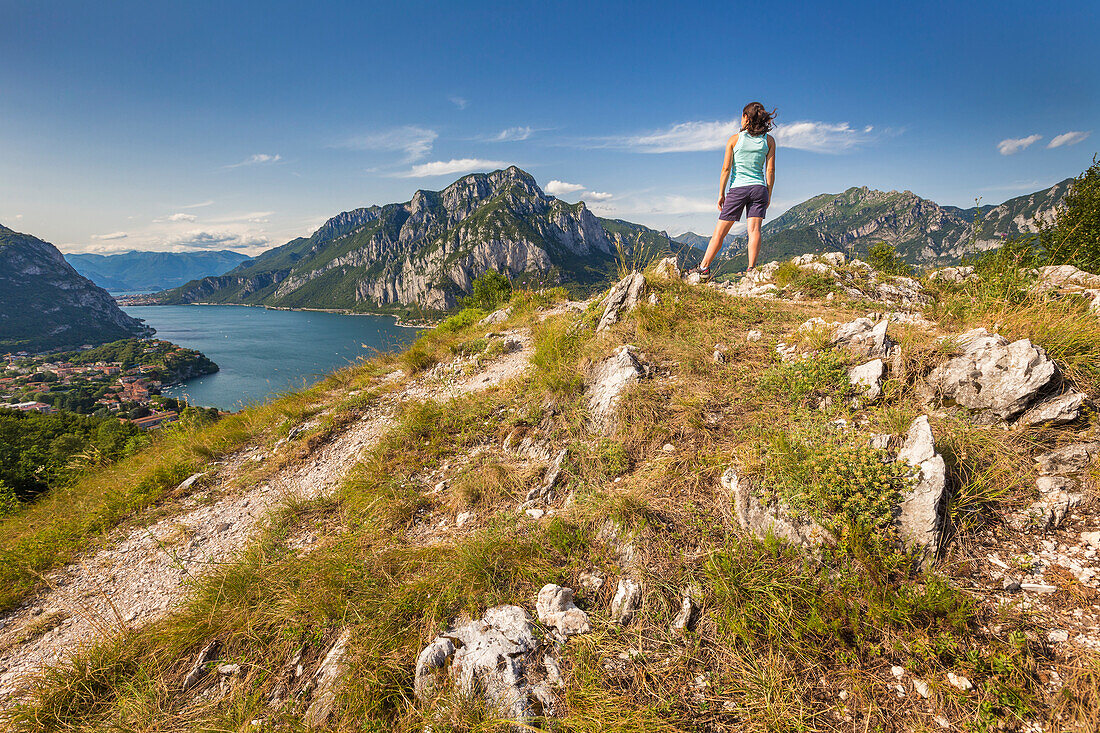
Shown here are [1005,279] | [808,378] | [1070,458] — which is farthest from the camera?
[1005,279]

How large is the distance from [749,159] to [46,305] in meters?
235

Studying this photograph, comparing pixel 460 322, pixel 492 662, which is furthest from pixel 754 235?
pixel 460 322

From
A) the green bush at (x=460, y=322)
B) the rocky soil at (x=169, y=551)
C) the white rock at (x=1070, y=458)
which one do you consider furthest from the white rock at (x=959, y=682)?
the green bush at (x=460, y=322)

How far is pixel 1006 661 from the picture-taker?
7.24 feet

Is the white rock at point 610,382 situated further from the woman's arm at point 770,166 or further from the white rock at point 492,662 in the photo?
the woman's arm at point 770,166

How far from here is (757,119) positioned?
6.65 m

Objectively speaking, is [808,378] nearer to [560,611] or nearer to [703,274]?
[560,611]

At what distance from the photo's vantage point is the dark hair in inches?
261

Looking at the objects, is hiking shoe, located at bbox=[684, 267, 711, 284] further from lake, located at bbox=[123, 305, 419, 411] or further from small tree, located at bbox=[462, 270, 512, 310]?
small tree, located at bbox=[462, 270, 512, 310]

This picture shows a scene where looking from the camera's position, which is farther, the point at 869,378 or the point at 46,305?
the point at 46,305

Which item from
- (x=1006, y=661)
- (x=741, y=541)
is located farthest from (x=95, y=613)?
(x=1006, y=661)

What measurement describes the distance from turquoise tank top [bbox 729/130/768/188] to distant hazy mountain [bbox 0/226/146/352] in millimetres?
183230

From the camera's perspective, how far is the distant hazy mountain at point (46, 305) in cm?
11956

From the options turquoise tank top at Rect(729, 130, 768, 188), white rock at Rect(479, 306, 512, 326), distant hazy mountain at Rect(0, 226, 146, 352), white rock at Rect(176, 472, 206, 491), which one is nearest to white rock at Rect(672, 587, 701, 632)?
turquoise tank top at Rect(729, 130, 768, 188)
